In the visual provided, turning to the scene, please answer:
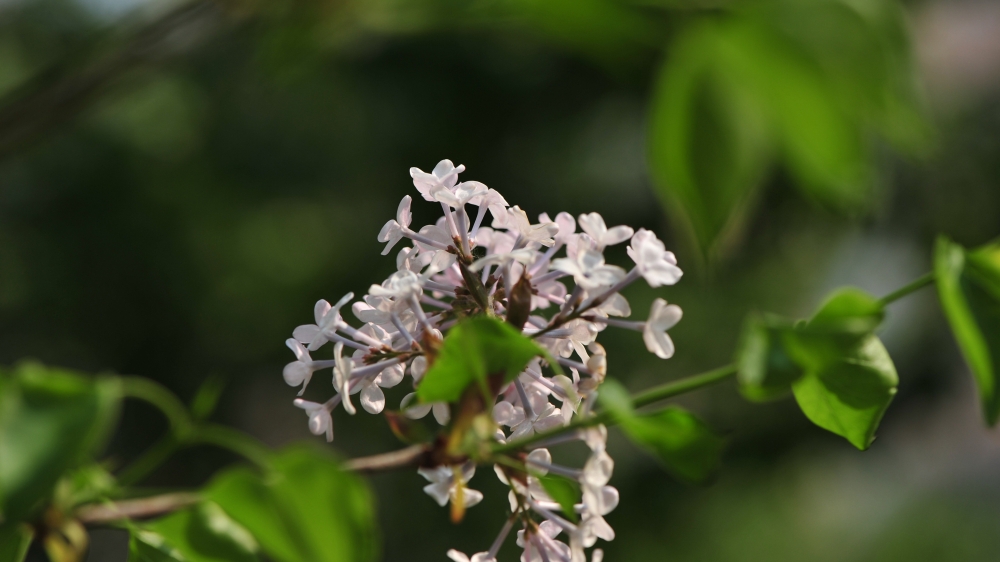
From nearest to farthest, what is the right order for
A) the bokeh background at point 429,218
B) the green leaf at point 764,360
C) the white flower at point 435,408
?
the green leaf at point 764,360
the white flower at point 435,408
the bokeh background at point 429,218

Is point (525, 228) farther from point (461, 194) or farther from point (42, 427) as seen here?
point (42, 427)

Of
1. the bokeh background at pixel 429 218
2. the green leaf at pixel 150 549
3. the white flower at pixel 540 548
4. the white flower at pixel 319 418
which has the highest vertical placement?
the white flower at pixel 319 418

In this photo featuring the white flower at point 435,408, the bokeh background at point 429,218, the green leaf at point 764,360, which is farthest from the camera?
the bokeh background at point 429,218

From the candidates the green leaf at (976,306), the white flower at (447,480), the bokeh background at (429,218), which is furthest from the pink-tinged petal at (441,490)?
the bokeh background at (429,218)

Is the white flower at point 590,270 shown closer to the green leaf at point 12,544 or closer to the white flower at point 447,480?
the white flower at point 447,480

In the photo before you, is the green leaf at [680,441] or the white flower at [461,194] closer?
the green leaf at [680,441]

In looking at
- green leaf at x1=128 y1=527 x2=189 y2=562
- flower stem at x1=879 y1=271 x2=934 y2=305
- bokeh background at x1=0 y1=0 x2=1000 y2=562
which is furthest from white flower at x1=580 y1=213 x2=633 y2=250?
bokeh background at x1=0 y1=0 x2=1000 y2=562

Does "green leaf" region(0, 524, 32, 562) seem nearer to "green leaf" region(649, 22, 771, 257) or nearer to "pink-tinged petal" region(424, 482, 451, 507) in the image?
"pink-tinged petal" region(424, 482, 451, 507)
